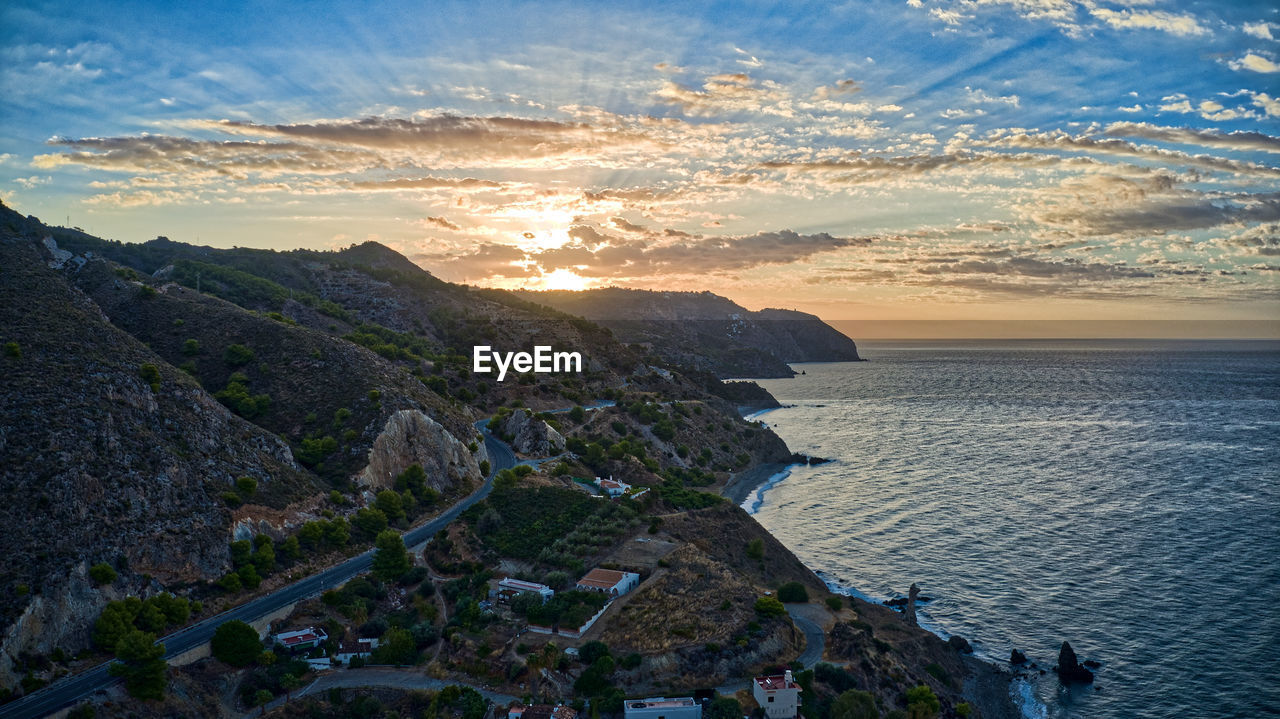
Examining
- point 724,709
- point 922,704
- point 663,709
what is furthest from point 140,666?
point 922,704

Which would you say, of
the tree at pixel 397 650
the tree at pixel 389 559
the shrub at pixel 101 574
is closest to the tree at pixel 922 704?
the tree at pixel 397 650

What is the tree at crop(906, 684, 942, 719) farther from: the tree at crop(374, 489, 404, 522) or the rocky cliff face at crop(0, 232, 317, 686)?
the rocky cliff face at crop(0, 232, 317, 686)

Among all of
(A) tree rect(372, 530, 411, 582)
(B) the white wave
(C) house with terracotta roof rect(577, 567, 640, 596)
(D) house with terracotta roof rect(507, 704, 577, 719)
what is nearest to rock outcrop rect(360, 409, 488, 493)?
(A) tree rect(372, 530, 411, 582)

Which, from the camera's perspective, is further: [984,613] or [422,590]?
[984,613]

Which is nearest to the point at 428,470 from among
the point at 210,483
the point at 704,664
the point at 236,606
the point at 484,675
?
the point at 210,483

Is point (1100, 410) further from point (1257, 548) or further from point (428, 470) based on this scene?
point (428, 470)

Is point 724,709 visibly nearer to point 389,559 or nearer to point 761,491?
point 389,559
